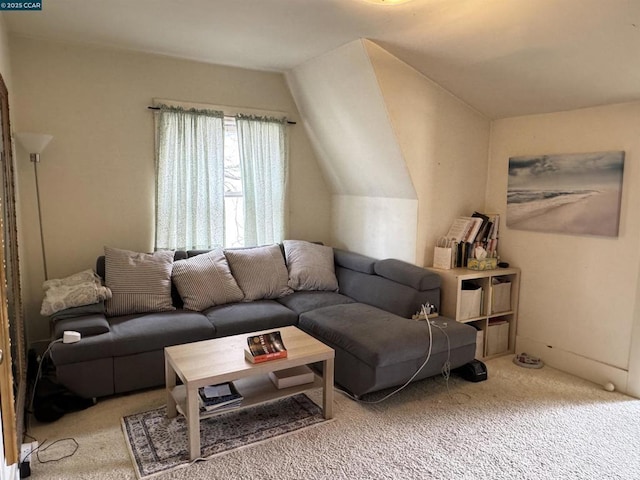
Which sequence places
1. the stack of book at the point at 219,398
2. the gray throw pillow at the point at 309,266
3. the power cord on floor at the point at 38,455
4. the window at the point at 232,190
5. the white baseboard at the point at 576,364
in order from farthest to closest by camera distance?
the window at the point at 232,190 → the gray throw pillow at the point at 309,266 → the white baseboard at the point at 576,364 → the stack of book at the point at 219,398 → the power cord on floor at the point at 38,455

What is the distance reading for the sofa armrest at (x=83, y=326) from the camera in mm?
2703

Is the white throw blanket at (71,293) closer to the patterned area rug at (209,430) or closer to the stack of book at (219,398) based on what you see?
the patterned area rug at (209,430)

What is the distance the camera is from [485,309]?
3467mm

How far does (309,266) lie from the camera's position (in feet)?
12.7

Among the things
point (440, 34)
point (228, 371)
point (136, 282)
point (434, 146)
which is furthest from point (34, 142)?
point (434, 146)

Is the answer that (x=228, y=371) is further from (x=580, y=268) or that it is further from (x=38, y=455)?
(x=580, y=268)

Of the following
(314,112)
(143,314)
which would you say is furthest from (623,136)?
(143,314)

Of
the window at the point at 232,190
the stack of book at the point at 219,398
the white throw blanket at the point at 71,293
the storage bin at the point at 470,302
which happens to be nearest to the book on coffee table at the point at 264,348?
the stack of book at the point at 219,398

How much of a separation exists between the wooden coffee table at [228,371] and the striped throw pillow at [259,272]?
3.03 ft

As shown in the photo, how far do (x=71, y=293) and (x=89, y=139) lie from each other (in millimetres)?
1229

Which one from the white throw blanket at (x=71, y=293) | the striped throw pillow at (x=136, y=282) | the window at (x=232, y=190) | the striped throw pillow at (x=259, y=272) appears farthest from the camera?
the window at (x=232, y=190)

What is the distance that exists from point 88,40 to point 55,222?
136 centimetres

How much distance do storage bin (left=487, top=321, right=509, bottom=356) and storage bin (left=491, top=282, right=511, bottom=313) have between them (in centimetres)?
12

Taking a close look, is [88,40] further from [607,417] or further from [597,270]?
[607,417]
